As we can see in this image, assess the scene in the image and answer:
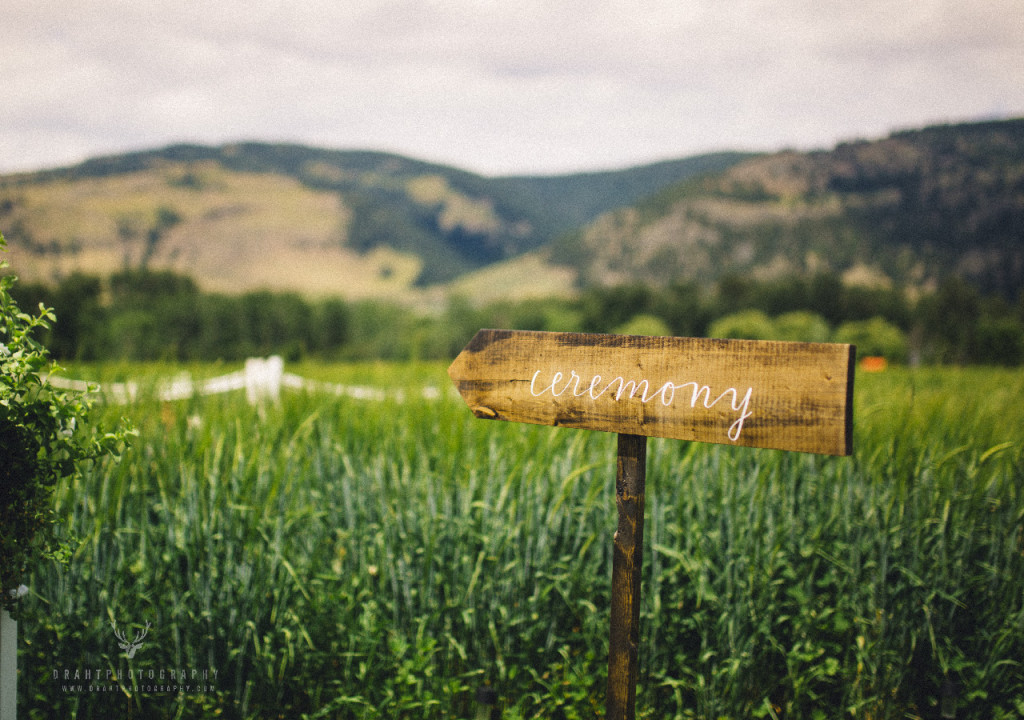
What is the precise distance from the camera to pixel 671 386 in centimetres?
160

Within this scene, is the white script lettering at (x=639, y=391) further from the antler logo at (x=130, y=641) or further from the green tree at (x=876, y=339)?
the green tree at (x=876, y=339)

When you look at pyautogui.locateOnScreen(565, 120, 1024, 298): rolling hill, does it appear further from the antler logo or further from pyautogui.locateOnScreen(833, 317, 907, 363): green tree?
the antler logo

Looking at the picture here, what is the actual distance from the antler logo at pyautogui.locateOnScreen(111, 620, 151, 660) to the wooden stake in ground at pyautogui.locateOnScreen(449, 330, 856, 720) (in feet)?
4.72

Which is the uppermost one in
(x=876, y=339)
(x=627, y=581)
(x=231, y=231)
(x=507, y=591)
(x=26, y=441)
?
(x=231, y=231)

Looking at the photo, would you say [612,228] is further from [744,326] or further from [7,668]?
[7,668]

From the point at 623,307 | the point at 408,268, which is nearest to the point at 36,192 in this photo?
the point at 408,268

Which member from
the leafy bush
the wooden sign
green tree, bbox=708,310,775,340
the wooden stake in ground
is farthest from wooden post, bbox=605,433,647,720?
green tree, bbox=708,310,775,340

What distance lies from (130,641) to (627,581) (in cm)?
181

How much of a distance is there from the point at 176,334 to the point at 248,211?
5349 inches

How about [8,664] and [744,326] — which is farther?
[744,326]

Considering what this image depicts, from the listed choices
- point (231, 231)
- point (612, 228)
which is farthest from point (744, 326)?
point (231, 231)

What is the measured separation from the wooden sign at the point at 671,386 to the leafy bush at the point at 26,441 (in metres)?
1.04

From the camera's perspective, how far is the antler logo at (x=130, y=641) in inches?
84.8

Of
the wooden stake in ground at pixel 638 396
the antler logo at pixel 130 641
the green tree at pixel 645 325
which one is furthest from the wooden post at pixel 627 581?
the green tree at pixel 645 325
